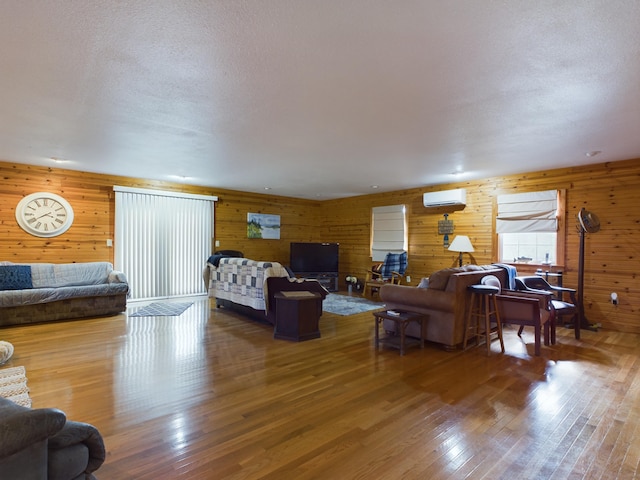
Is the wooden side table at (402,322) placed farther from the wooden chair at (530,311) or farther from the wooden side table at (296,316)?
the wooden chair at (530,311)

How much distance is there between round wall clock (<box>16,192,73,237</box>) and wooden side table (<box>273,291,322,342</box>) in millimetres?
4379

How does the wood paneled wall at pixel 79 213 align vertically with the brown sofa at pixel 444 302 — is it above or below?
above

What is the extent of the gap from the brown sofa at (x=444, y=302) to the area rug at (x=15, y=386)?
3.77m

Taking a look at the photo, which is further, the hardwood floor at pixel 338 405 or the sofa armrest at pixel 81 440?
A: the hardwood floor at pixel 338 405

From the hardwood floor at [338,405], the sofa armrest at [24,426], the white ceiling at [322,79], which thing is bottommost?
the hardwood floor at [338,405]

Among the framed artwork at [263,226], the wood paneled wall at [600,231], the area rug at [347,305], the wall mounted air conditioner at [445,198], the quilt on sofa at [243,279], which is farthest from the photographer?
the framed artwork at [263,226]

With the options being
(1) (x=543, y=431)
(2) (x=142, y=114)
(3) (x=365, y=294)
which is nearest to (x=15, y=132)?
(2) (x=142, y=114)

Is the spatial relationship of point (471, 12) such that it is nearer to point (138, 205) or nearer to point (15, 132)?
point (15, 132)

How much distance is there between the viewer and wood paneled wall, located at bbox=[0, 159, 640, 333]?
4.91 metres

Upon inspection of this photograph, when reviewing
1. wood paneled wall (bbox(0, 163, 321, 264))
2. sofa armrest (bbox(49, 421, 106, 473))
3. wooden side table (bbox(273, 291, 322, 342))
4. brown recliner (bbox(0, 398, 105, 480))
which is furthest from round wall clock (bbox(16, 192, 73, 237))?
sofa armrest (bbox(49, 421, 106, 473))

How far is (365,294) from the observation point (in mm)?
7809

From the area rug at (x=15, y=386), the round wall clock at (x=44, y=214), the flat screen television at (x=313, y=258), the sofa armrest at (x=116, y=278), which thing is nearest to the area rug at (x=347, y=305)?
the flat screen television at (x=313, y=258)

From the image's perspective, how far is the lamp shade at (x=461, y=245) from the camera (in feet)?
20.5

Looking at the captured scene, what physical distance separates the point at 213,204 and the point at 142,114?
178 inches
